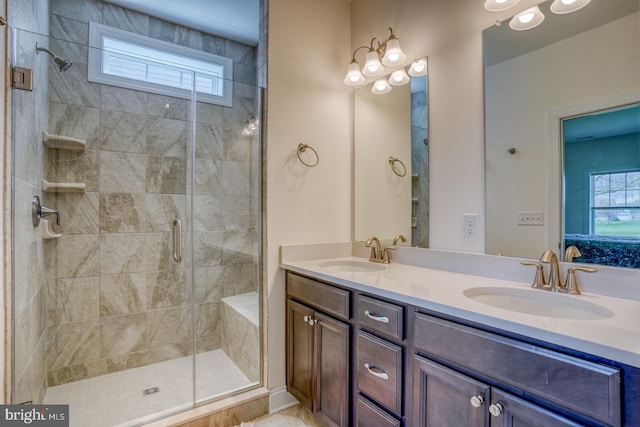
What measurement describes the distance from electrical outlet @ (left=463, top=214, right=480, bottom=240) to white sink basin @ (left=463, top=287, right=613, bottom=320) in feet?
1.20

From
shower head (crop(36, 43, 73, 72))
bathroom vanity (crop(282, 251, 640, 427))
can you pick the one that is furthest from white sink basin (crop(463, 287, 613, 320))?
shower head (crop(36, 43, 73, 72))

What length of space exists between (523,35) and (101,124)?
8.45 ft

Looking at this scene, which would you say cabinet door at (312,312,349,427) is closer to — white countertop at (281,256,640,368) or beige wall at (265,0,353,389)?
white countertop at (281,256,640,368)

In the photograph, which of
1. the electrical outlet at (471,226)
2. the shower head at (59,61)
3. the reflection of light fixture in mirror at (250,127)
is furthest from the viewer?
the reflection of light fixture in mirror at (250,127)

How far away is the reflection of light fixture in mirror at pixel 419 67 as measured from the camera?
6.01 feet

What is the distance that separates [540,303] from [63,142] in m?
2.74

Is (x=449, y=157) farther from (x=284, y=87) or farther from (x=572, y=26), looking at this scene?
(x=284, y=87)

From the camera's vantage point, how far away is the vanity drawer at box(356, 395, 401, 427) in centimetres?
124

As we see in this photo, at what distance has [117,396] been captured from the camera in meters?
2.00

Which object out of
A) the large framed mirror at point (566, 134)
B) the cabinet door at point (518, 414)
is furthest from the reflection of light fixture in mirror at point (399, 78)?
the cabinet door at point (518, 414)

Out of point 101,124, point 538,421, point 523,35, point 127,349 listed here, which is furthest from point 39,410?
point 523,35

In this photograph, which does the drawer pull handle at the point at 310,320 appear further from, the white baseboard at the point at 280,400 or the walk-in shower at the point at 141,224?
the white baseboard at the point at 280,400

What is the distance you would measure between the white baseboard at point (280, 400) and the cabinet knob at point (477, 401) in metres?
1.32

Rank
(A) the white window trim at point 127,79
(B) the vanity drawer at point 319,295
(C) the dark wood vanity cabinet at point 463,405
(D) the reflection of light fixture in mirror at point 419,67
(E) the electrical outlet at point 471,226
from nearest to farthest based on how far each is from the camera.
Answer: (C) the dark wood vanity cabinet at point 463,405 → (B) the vanity drawer at point 319,295 → (E) the electrical outlet at point 471,226 → (D) the reflection of light fixture in mirror at point 419,67 → (A) the white window trim at point 127,79
